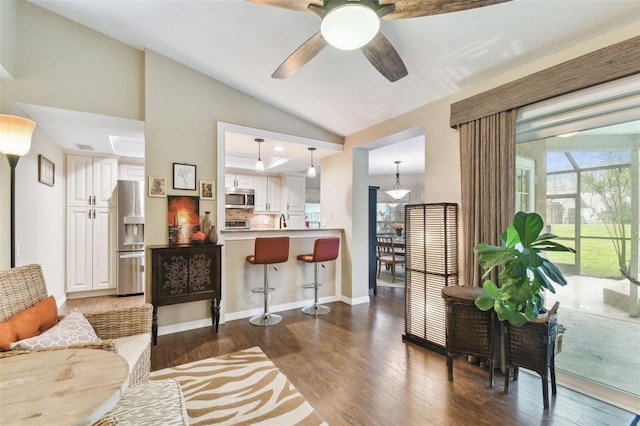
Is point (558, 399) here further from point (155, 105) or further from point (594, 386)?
point (155, 105)

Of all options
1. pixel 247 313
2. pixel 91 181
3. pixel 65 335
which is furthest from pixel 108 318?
pixel 91 181

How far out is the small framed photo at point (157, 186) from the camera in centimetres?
329

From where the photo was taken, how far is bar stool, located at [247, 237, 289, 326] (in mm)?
3486

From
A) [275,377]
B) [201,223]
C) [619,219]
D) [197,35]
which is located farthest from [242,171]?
[619,219]

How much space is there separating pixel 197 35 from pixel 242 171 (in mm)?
3959

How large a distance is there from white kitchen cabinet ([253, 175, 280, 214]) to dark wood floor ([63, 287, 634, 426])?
3666 millimetres

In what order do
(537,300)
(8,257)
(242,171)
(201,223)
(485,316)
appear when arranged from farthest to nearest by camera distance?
(242,171)
(201,223)
(8,257)
(485,316)
(537,300)

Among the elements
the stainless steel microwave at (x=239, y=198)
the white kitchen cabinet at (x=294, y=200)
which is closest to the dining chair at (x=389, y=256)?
the white kitchen cabinet at (x=294, y=200)

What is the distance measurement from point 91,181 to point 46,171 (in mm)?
1187

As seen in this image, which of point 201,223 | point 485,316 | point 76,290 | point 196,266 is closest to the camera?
point 485,316

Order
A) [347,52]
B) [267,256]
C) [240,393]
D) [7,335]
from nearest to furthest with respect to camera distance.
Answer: [7,335] < [240,393] < [347,52] < [267,256]

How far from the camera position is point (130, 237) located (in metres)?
4.90

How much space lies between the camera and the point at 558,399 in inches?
82.3

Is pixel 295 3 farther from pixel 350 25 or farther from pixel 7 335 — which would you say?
pixel 7 335
